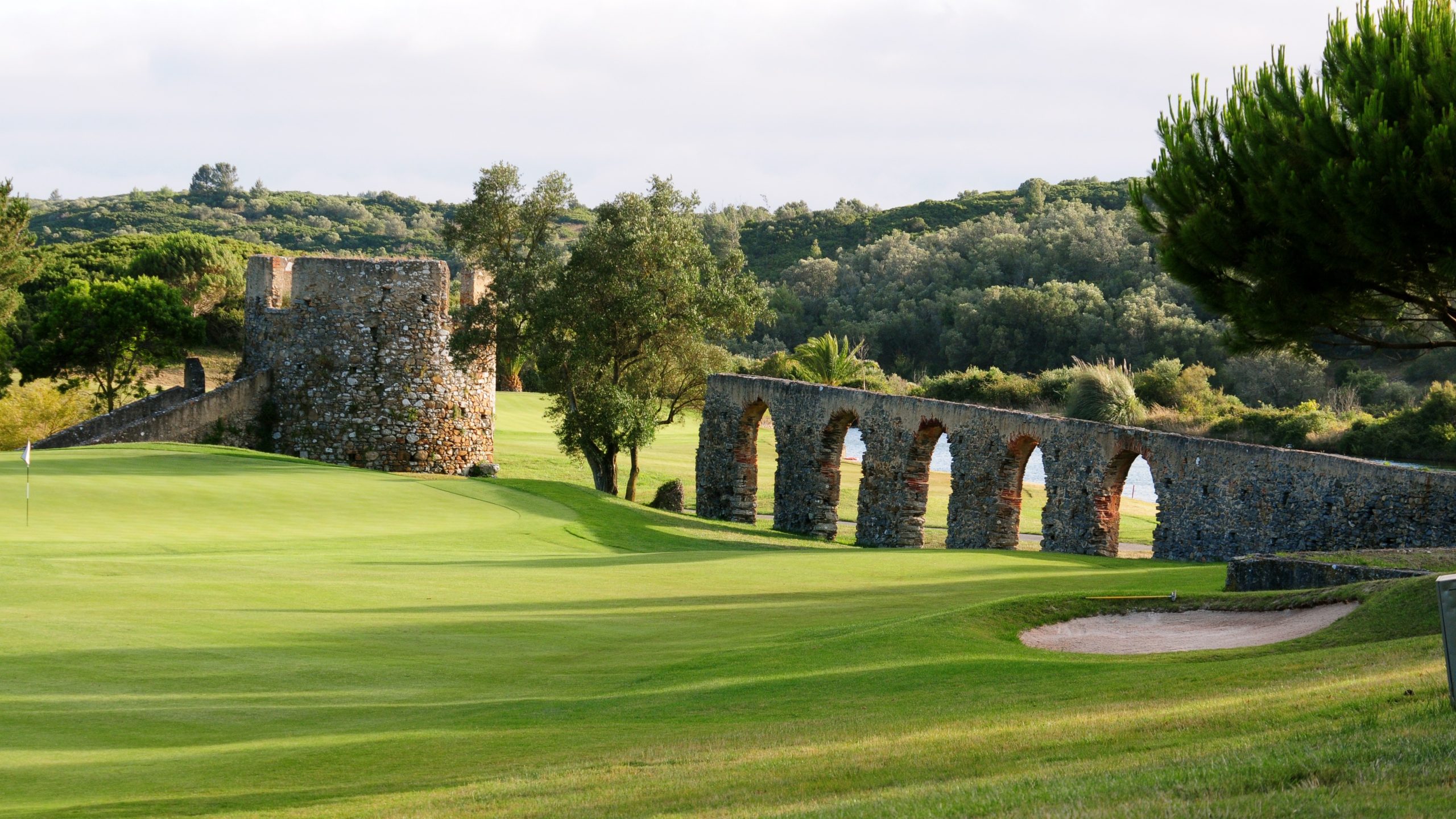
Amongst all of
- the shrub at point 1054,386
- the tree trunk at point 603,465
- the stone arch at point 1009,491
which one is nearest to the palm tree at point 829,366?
the shrub at point 1054,386

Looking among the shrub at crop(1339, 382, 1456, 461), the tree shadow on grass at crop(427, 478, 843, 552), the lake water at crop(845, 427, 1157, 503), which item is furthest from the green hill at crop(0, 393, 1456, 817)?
the lake water at crop(845, 427, 1157, 503)

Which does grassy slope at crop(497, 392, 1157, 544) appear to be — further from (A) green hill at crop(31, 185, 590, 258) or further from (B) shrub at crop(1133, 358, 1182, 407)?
(A) green hill at crop(31, 185, 590, 258)

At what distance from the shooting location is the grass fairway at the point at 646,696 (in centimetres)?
510

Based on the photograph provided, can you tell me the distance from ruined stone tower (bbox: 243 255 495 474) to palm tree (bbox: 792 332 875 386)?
16.3 m

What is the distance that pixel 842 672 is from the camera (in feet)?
28.0

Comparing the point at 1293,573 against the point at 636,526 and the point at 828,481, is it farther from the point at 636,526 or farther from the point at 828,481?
the point at 828,481

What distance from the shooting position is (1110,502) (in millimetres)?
19625

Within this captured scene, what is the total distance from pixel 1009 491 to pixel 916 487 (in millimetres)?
2313

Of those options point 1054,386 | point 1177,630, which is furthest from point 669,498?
point 1054,386

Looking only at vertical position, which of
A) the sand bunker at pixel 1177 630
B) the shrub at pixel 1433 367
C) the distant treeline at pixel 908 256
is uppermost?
the distant treeline at pixel 908 256

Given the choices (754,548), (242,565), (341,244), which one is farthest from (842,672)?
(341,244)

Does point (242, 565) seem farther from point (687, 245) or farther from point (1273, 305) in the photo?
point (687, 245)

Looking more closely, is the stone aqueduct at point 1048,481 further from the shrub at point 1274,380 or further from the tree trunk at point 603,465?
the shrub at point 1274,380

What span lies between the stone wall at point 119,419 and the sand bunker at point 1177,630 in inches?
793
